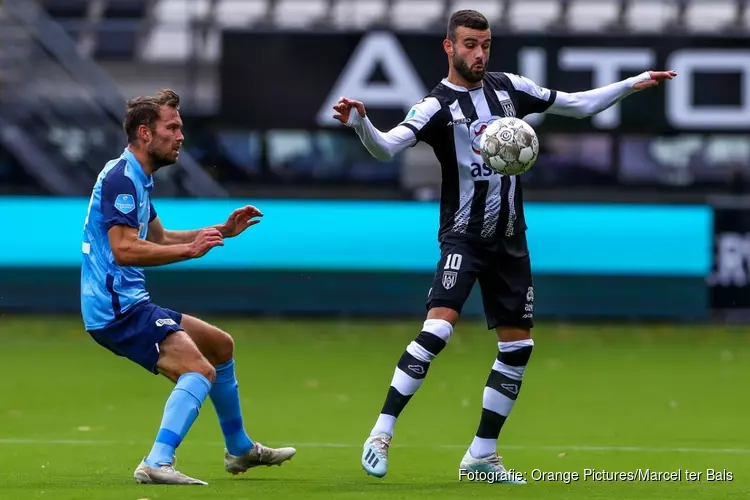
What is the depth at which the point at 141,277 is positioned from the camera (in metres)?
7.57

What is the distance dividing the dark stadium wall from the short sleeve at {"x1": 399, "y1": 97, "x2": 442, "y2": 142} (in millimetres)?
10561

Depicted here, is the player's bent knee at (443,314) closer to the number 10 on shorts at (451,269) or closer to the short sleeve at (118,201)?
the number 10 on shorts at (451,269)

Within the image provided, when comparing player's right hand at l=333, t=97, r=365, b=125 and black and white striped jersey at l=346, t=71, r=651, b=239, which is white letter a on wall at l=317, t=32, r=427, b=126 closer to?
black and white striped jersey at l=346, t=71, r=651, b=239

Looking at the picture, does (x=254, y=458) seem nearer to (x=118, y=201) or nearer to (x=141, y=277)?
(x=141, y=277)

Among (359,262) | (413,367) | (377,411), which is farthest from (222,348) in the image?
(359,262)

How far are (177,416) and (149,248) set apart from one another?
2.75 feet

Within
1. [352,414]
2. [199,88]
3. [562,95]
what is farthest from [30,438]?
[199,88]

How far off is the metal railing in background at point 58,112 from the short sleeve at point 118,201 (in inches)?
460

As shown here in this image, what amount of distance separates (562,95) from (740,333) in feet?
32.9

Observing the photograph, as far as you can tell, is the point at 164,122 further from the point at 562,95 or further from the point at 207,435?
the point at 207,435

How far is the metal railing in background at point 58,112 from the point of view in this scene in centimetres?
1980

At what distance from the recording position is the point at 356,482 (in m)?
7.61

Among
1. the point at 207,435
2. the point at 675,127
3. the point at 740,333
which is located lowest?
A: the point at 740,333

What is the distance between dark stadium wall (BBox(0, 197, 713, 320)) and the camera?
18484mm
